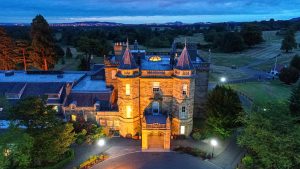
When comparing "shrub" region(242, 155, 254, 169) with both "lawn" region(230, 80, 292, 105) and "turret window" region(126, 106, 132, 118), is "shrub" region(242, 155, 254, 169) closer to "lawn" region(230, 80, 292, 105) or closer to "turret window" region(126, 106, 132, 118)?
"turret window" region(126, 106, 132, 118)

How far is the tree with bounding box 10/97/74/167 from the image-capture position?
30594mm

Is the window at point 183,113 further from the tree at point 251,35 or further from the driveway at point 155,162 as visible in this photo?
the tree at point 251,35

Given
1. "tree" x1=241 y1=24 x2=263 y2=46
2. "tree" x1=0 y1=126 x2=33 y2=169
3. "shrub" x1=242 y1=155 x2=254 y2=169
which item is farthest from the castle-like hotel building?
"tree" x1=241 y1=24 x2=263 y2=46

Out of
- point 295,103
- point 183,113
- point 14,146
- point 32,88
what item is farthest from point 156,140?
point 295,103

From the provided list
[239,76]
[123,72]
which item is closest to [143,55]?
[123,72]

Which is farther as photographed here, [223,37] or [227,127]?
[223,37]

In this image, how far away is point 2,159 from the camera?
2620 centimetres

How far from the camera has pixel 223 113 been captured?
39.2 m

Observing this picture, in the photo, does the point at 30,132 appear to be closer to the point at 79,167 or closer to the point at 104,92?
the point at 79,167

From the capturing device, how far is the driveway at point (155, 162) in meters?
34.6

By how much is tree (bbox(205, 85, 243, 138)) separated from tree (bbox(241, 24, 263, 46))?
112m

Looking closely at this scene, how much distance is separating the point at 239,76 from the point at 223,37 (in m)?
55.5

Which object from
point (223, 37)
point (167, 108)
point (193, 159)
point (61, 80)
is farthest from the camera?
point (223, 37)

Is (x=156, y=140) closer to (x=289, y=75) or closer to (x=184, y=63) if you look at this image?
(x=184, y=63)
